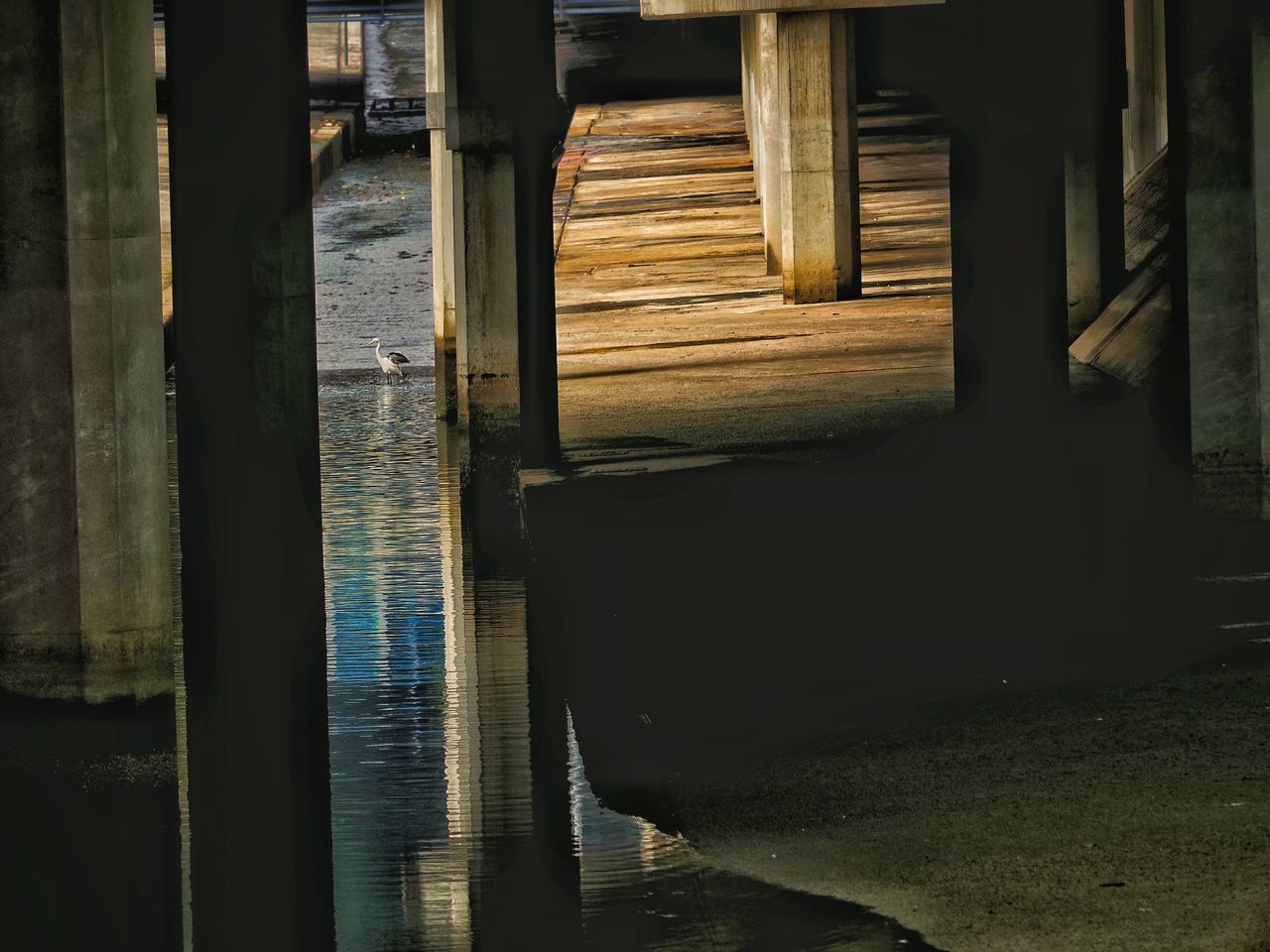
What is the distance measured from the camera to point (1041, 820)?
884 centimetres

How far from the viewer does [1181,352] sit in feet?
50.2

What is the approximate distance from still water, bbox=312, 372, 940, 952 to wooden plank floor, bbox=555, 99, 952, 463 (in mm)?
4865

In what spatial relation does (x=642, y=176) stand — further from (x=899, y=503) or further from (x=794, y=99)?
(x=899, y=503)

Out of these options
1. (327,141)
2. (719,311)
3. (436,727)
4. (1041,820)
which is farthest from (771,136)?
(1041,820)

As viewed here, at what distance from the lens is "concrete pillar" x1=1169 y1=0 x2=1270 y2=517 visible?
47.2 feet

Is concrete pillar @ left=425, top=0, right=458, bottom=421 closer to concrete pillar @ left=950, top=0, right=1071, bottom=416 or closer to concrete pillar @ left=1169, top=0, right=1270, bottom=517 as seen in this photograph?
concrete pillar @ left=950, top=0, right=1071, bottom=416

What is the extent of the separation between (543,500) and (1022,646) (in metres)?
5.91

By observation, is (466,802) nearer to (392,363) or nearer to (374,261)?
(392,363)

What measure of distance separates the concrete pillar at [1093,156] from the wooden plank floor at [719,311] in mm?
1801

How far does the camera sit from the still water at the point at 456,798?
7.82 m

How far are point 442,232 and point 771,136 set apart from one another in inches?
287

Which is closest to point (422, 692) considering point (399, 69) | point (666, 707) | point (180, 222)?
point (666, 707)

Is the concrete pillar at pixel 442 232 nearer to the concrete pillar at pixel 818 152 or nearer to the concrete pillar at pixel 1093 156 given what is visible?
the concrete pillar at pixel 818 152

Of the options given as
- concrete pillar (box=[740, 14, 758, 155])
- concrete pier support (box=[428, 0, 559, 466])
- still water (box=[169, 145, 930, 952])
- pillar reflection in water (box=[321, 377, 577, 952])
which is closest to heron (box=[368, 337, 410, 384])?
concrete pier support (box=[428, 0, 559, 466])
